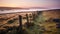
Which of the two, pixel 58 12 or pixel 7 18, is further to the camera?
pixel 58 12

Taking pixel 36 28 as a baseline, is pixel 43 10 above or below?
above

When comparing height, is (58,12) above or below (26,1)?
below

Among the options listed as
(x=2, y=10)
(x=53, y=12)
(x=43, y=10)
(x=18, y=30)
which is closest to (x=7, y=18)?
(x=2, y=10)

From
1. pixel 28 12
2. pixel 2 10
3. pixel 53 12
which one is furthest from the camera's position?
pixel 53 12

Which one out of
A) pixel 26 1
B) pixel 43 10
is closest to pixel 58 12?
pixel 43 10

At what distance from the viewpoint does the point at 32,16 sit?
1.97 metres

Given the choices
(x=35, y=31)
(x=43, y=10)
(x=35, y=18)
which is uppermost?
(x=43, y=10)

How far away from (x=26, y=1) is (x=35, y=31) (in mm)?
550

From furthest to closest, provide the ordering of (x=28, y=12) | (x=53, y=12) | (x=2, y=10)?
1. (x=53, y=12)
2. (x=28, y=12)
3. (x=2, y=10)

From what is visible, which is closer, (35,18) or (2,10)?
(2,10)

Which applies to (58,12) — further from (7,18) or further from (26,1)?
(7,18)

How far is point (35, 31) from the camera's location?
6.58ft

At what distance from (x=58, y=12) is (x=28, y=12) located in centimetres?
58

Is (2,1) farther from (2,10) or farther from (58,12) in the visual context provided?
(58,12)
